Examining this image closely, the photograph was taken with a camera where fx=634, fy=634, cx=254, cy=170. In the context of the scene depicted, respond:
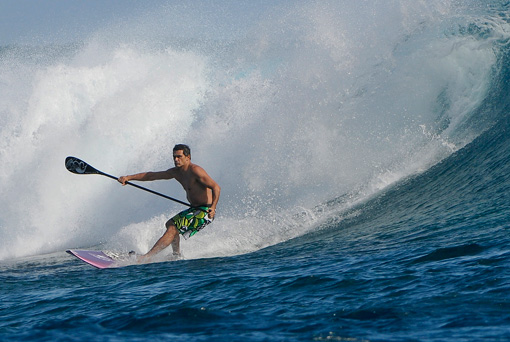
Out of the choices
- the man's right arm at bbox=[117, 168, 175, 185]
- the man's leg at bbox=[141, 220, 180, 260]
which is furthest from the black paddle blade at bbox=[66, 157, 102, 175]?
the man's leg at bbox=[141, 220, 180, 260]

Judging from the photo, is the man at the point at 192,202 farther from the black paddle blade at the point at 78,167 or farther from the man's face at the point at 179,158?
the black paddle blade at the point at 78,167

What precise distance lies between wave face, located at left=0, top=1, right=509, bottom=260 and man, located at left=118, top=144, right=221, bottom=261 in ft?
2.73

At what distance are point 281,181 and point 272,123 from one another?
168 centimetres

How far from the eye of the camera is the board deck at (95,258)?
24.8 ft

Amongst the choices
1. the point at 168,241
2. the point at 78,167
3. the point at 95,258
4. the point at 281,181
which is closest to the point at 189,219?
the point at 168,241

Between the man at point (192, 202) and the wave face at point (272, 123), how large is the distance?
0.83 m

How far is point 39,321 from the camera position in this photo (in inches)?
188

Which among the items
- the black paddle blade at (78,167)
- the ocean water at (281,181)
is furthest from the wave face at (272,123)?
the black paddle blade at (78,167)

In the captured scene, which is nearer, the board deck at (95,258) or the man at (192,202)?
the board deck at (95,258)

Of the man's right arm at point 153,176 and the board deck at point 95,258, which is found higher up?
the man's right arm at point 153,176

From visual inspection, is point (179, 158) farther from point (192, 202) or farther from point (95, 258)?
point (95, 258)

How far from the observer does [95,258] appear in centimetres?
788

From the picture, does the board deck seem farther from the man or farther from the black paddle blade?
the black paddle blade

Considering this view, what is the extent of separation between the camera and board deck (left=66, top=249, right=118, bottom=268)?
7.57 metres
